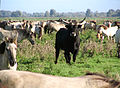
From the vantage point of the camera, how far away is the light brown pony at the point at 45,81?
3193 millimetres

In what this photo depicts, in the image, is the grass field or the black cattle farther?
the black cattle

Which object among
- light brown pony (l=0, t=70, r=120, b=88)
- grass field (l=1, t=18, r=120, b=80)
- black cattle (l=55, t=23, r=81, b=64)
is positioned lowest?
grass field (l=1, t=18, r=120, b=80)

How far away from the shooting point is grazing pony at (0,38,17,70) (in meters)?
5.97

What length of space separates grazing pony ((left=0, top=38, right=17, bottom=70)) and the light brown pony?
2.61 metres

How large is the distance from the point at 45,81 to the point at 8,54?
3021 mm

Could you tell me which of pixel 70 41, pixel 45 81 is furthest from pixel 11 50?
pixel 70 41

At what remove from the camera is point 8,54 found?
6004mm

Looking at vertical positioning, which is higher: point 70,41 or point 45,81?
point 45,81

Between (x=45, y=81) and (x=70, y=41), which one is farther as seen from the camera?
(x=70, y=41)

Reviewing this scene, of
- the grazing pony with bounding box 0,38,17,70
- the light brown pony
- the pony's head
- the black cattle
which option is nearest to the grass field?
the black cattle

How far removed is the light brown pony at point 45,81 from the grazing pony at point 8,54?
2.61 m

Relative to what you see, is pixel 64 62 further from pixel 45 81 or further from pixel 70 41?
pixel 45 81

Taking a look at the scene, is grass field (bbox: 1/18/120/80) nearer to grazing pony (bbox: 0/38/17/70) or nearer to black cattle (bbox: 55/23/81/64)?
black cattle (bbox: 55/23/81/64)

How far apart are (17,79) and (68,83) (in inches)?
28.0
